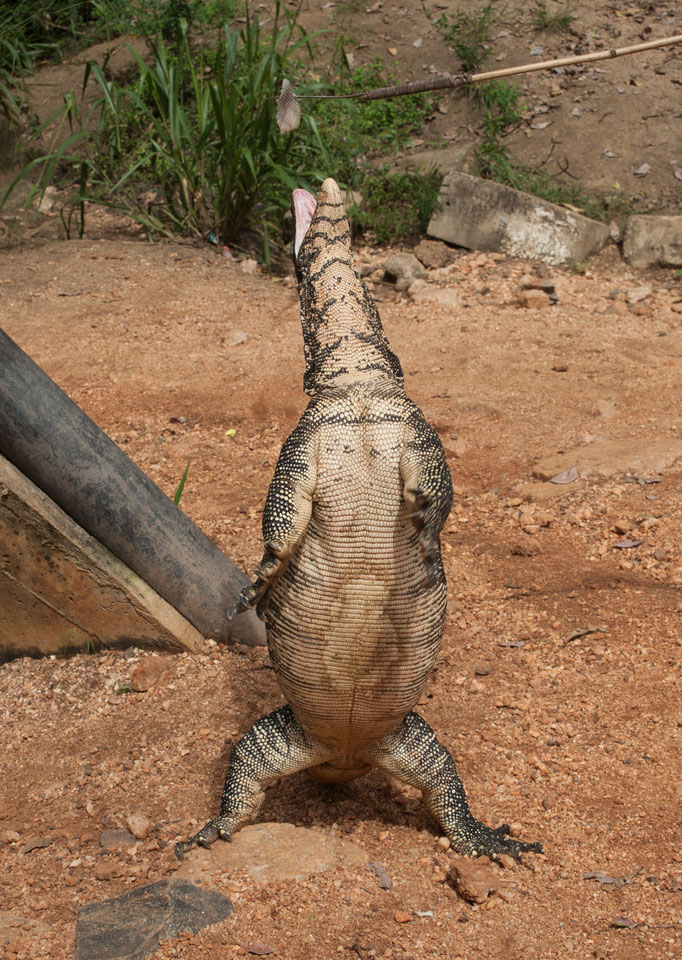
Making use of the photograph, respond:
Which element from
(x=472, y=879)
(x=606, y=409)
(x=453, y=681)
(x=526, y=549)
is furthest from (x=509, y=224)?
(x=472, y=879)

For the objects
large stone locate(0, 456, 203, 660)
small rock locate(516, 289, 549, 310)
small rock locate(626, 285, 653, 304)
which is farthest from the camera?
small rock locate(626, 285, 653, 304)

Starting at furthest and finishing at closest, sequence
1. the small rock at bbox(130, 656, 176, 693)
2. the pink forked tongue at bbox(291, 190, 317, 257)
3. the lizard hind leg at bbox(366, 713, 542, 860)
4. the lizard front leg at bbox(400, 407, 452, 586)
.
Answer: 1. the small rock at bbox(130, 656, 176, 693)
2. the lizard hind leg at bbox(366, 713, 542, 860)
3. the pink forked tongue at bbox(291, 190, 317, 257)
4. the lizard front leg at bbox(400, 407, 452, 586)

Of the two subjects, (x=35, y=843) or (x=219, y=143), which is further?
(x=219, y=143)

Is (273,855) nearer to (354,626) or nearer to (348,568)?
(354,626)

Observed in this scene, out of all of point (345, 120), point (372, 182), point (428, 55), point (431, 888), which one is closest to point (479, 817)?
point (431, 888)

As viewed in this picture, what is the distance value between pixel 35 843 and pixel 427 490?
2.02m

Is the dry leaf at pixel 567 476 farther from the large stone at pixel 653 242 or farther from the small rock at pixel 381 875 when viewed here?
the large stone at pixel 653 242

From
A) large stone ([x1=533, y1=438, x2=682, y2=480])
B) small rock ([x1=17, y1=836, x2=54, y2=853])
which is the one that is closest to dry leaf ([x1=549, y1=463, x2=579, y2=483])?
large stone ([x1=533, y1=438, x2=682, y2=480])

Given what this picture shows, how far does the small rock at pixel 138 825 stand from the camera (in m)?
3.49

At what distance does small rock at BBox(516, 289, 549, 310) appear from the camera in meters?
8.60

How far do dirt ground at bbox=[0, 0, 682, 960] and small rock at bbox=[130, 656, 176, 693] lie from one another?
0.15ft

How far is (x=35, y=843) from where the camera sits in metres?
3.46

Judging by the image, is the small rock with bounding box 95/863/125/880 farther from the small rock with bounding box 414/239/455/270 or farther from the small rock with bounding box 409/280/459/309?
the small rock with bounding box 414/239/455/270

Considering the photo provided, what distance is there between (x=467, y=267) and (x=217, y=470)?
412cm
